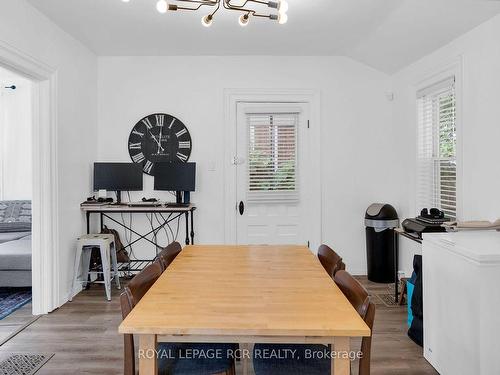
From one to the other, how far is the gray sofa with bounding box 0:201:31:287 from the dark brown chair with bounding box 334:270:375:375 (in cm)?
350

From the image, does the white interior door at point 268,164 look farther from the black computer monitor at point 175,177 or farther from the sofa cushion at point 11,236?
the sofa cushion at point 11,236

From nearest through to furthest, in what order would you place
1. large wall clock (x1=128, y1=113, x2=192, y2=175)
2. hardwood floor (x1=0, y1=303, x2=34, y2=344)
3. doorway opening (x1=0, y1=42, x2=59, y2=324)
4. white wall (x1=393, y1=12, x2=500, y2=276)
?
1. white wall (x1=393, y1=12, x2=500, y2=276)
2. hardwood floor (x1=0, y1=303, x2=34, y2=344)
3. doorway opening (x1=0, y1=42, x2=59, y2=324)
4. large wall clock (x1=128, y1=113, x2=192, y2=175)

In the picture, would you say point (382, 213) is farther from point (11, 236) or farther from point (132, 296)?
point (11, 236)

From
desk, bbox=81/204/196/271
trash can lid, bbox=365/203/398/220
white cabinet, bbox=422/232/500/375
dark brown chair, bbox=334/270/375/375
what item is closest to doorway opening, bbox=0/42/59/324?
desk, bbox=81/204/196/271

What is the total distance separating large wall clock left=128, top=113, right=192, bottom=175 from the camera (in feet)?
15.1

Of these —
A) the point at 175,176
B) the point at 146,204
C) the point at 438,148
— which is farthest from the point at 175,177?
the point at 438,148

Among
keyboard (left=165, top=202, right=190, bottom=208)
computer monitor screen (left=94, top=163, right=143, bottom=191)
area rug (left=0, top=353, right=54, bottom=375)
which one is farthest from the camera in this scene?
computer monitor screen (left=94, top=163, right=143, bottom=191)

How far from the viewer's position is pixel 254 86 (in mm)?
4617

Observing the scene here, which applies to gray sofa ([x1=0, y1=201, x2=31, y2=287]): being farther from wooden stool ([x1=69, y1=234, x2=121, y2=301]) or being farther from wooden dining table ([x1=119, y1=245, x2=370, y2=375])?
wooden dining table ([x1=119, y1=245, x2=370, y2=375])

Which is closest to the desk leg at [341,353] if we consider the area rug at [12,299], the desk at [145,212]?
the desk at [145,212]

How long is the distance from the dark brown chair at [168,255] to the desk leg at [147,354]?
0.89 metres

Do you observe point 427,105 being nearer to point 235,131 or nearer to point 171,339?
point 235,131

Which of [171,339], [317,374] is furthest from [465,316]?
[171,339]

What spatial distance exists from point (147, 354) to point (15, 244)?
12.3ft
